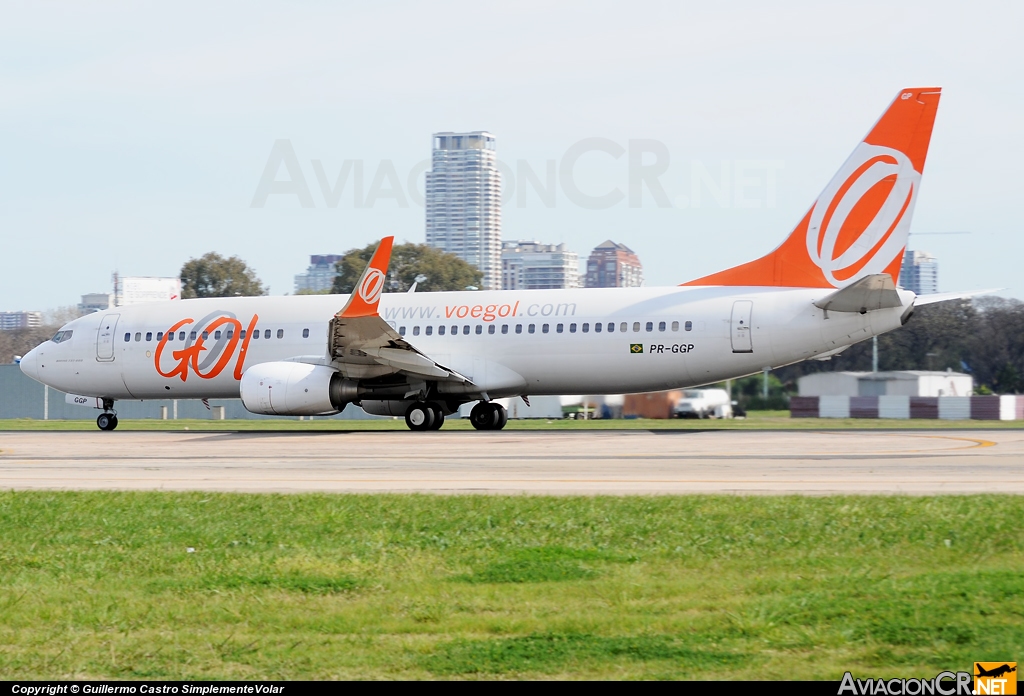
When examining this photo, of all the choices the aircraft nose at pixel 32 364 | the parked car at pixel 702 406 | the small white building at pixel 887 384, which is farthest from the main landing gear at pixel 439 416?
the parked car at pixel 702 406

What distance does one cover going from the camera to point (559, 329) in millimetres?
30000

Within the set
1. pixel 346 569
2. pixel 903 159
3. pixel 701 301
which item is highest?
pixel 903 159

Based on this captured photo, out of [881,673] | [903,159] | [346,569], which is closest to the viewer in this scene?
[881,673]

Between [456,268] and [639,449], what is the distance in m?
74.5

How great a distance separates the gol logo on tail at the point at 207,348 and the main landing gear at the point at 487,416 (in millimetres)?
6903

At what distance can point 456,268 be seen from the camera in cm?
9556

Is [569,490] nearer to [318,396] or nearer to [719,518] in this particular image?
[719,518]

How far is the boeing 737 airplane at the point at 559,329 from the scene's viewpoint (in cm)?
2759

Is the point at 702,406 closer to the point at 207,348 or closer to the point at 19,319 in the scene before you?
the point at 207,348

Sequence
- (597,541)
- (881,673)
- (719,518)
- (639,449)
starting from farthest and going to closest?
(639,449)
(719,518)
(597,541)
(881,673)

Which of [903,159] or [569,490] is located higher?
[903,159]

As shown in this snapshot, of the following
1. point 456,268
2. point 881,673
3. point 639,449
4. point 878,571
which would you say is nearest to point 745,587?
point 878,571

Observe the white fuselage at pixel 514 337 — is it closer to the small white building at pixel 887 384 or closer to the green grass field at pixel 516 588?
the small white building at pixel 887 384

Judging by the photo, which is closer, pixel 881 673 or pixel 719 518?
pixel 881 673
